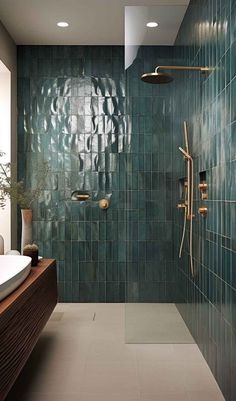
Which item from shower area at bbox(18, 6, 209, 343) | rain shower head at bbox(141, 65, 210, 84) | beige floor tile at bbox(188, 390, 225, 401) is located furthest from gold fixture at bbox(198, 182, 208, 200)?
shower area at bbox(18, 6, 209, 343)

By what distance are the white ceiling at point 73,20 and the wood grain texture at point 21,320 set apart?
1868mm

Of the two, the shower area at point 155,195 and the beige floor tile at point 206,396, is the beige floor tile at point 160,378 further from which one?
the shower area at point 155,195

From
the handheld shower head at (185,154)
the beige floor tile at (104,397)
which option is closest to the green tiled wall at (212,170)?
the handheld shower head at (185,154)

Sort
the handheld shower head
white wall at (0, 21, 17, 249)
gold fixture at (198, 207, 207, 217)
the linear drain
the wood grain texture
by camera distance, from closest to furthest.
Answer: the wood grain texture < gold fixture at (198, 207, 207, 217) < the handheld shower head < the linear drain < white wall at (0, 21, 17, 249)

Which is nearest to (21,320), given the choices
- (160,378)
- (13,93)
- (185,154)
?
(160,378)

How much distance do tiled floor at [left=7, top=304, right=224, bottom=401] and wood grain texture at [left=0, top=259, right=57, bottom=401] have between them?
0.92ft

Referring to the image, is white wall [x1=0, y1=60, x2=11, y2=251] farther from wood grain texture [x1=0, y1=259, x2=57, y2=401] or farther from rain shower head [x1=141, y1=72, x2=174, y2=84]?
rain shower head [x1=141, y1=72, x2=174, y2=84]

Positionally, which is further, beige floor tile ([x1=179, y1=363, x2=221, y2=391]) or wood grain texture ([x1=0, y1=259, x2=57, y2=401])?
beige floor tile ([x1=179, y1=363, x2=221, y2=391])

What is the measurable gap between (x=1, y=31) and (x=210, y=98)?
2375 mm

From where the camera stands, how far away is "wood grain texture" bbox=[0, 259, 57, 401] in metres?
1.88

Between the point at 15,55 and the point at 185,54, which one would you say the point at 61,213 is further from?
the point at 185,54

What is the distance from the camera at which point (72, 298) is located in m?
4.82

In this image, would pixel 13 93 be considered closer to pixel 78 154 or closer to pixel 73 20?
pixel 78 154

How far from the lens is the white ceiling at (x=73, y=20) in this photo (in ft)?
12.4
